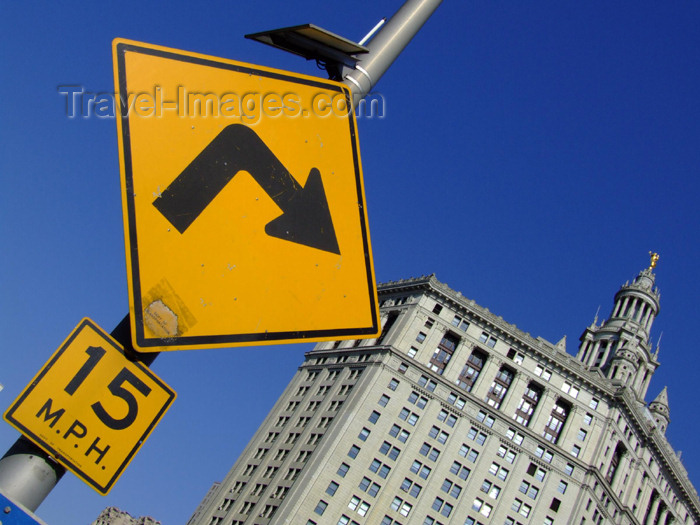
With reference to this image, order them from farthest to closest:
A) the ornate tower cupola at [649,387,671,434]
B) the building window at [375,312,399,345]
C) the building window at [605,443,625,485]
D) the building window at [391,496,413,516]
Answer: the ornate tower cupola at [649,387,671,434] < the building window at [375,312,399,345] < the building window at [605,443,625,485] < the building window at [391,496,413,516]

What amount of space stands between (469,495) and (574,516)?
45.4ft

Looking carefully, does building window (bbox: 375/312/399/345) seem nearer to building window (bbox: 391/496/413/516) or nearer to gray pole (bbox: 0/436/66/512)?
building window (bbox: 391/496/413/516)

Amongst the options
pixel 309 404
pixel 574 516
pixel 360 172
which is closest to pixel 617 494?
pixel 574 516

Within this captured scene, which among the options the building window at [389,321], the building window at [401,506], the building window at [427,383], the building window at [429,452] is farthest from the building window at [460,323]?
the building window at [401,506]

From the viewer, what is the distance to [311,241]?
4.97 metres

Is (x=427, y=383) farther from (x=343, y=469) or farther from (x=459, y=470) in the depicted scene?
(x=343, y=469)

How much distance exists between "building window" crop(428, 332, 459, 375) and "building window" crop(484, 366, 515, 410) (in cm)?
648

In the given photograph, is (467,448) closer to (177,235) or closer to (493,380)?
(493,380)

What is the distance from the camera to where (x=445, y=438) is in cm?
8438

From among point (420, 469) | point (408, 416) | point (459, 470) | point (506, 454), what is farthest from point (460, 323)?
point (420, 469)

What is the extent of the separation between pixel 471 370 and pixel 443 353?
4141 mm

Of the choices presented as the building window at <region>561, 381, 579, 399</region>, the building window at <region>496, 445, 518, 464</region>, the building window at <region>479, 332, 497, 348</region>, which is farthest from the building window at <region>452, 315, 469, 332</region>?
the building window at <region>496, 445, 518, 464</region>

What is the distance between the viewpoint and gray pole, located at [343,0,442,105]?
5.68 meters

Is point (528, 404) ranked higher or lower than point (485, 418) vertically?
higher
